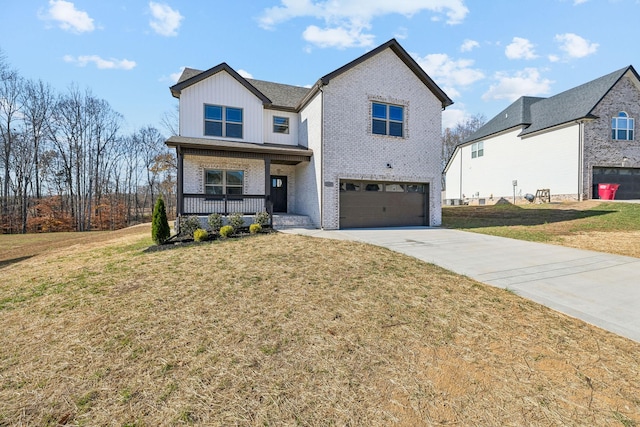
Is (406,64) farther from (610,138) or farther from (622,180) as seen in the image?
(622,180)

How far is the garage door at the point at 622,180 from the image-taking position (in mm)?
19781

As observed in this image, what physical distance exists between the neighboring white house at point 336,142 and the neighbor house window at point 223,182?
5 centimetres

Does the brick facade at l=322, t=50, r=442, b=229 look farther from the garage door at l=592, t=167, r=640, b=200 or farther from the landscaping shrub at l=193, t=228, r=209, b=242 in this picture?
the garage door at l=592, t=167, r=640, b=200

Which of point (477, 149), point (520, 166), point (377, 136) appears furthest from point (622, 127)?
point (377, 136)

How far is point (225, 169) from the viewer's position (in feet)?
45.0

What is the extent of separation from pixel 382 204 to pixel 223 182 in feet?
26.2

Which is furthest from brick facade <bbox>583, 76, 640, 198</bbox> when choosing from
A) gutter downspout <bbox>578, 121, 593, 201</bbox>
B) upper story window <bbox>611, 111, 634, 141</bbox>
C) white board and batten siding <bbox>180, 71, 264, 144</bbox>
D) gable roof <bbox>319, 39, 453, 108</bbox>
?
white board and batten siding <bbox>180, 71, 264, 144</bbox>

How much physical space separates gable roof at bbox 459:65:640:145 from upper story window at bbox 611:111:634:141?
219cm

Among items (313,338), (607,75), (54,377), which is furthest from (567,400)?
(607,75)

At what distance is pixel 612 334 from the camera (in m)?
3.61

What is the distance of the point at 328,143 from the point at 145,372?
11.0 meters

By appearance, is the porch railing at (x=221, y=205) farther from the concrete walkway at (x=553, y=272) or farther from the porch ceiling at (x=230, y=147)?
the concrete walkway at (x=553, y=272)

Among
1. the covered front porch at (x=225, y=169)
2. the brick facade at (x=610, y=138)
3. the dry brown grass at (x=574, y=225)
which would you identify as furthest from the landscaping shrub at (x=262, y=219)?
the brick facade at (x=610, y=138)

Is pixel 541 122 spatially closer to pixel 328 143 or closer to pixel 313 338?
pixel 328 143
